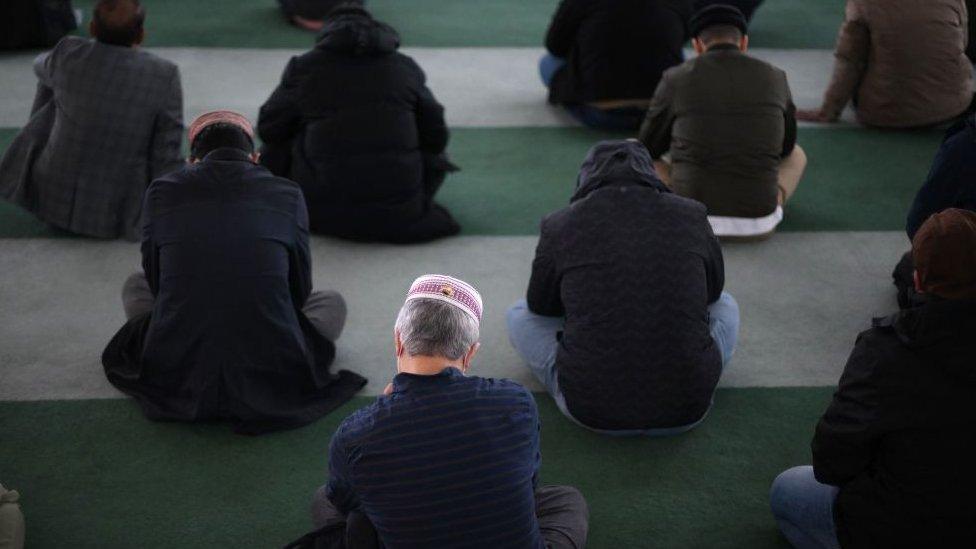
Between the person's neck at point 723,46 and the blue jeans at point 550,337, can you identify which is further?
the person's neck at point 723,46

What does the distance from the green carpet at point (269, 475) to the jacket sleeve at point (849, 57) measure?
2.81m

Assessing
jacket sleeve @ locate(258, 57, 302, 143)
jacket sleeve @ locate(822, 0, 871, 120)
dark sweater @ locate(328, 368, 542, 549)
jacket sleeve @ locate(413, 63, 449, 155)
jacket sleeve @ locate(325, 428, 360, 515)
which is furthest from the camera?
jacket sleeve @ locate(822, 0, 871, 120)

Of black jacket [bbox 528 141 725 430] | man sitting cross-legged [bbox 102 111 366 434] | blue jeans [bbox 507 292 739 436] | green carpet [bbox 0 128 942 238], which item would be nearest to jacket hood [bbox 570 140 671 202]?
black jacket [bbox 528 141 725 430]

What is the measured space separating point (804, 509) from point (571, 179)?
2844 millimetres

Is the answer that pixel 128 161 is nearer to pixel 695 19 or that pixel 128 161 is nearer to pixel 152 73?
pixel 152 73

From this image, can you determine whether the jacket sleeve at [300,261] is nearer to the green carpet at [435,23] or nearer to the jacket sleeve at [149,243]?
the jacket sleeve at [149,243]

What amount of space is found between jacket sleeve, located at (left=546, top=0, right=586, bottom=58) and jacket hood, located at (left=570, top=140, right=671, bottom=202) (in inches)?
105

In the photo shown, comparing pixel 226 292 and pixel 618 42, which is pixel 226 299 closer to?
pixel 226 292

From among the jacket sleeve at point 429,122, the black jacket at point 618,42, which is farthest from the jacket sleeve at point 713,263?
the black jacket at point 618,42

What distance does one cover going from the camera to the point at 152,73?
4.62 m

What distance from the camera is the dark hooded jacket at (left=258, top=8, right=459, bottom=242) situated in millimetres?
4605

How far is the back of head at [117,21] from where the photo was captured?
14.8 feet

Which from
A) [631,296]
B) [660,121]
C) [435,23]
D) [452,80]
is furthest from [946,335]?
[435,23]

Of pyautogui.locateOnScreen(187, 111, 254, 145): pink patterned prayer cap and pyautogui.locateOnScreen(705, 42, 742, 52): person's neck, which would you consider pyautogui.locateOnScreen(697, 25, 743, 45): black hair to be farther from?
pyautogui.locateOnScreen(187, 111, 254, 145): pink patterned prayer cap
